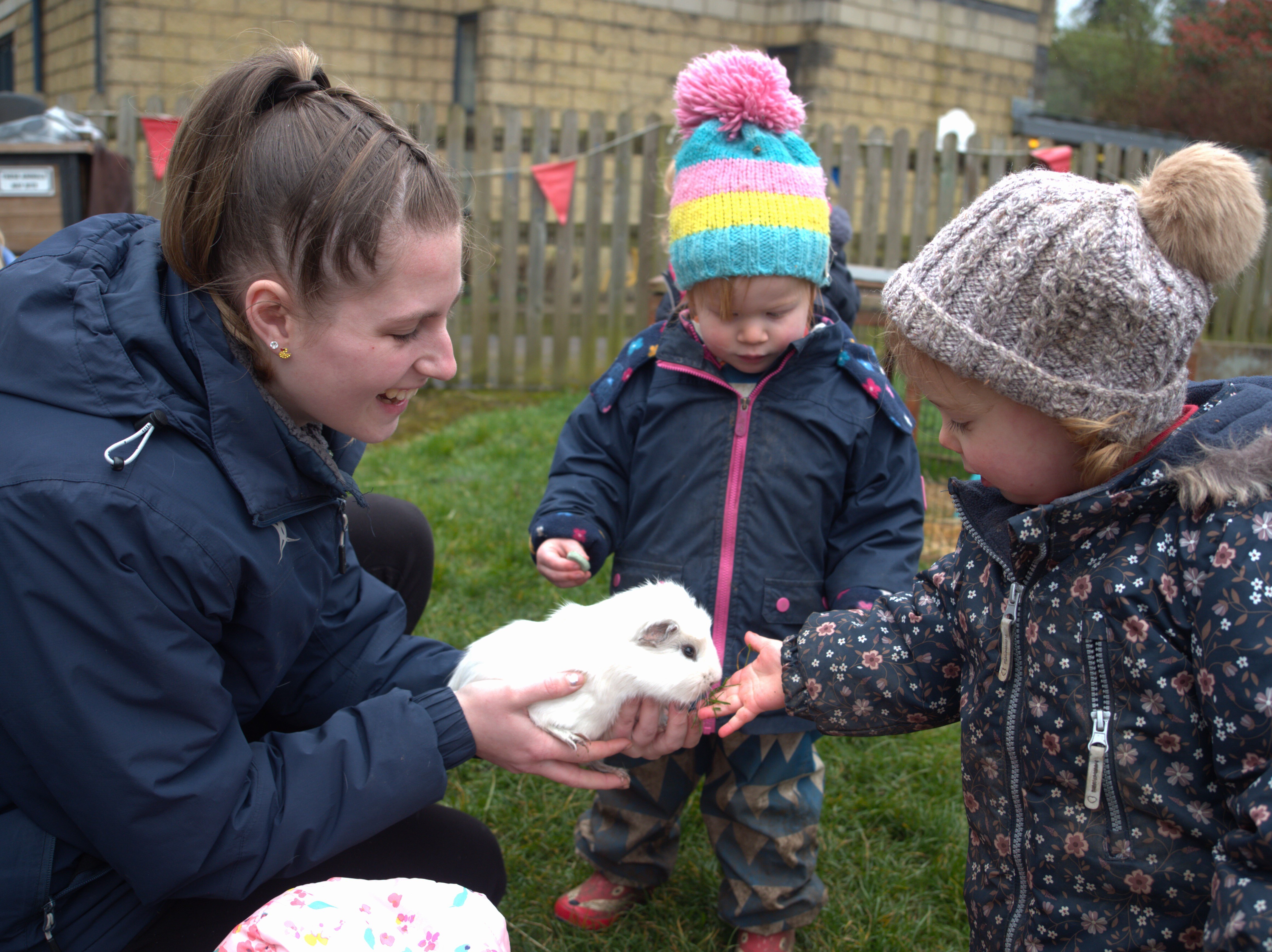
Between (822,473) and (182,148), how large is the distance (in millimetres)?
1433

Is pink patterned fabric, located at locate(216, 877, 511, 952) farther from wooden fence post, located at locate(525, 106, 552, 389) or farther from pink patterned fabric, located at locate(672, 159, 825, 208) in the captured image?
wooden fence post, located at locate(525, 106, 552, 389)

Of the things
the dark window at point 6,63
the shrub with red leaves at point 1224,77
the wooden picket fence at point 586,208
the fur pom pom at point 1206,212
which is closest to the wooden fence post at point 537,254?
the wooden picket fence at point 586,208

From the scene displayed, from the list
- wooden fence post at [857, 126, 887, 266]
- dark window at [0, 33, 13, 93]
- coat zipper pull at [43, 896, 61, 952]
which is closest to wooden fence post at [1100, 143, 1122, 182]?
wooden fence post at [857, 126, 887, 266]

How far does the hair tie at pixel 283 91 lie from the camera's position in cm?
154

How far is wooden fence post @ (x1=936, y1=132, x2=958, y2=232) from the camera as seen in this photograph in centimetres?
816

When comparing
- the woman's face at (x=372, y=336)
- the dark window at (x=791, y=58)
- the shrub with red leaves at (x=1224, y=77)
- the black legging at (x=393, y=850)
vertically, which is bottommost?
the black legging at (x=393, y=850)

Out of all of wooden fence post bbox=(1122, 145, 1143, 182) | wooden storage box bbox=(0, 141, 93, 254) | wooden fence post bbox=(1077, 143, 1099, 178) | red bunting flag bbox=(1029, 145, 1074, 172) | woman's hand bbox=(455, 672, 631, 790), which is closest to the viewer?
woman's hand bbox=(455, 672, 631, 790)

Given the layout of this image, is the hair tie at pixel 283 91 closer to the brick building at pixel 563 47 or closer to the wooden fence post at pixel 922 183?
the wooden fence post at pixel 922 183

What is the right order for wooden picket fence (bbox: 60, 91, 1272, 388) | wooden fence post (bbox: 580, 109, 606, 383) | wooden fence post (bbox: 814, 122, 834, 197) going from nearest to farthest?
wooden picket fence (bbox: 60, 91, 1272, 388) → wooden fence post (bbox: 580, 109, 606, 383) → wooden fence post (bbox: 814, 122, 834, 197)

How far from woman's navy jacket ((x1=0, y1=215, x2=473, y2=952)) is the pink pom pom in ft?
4.13

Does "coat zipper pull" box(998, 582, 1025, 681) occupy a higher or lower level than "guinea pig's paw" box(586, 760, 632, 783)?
higher

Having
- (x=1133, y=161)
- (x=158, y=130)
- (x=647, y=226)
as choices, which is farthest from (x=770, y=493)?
(x=1133, y=161)

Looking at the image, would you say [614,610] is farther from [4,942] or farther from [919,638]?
[4,942]

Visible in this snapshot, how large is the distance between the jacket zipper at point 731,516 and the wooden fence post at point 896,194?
6.25 meters
